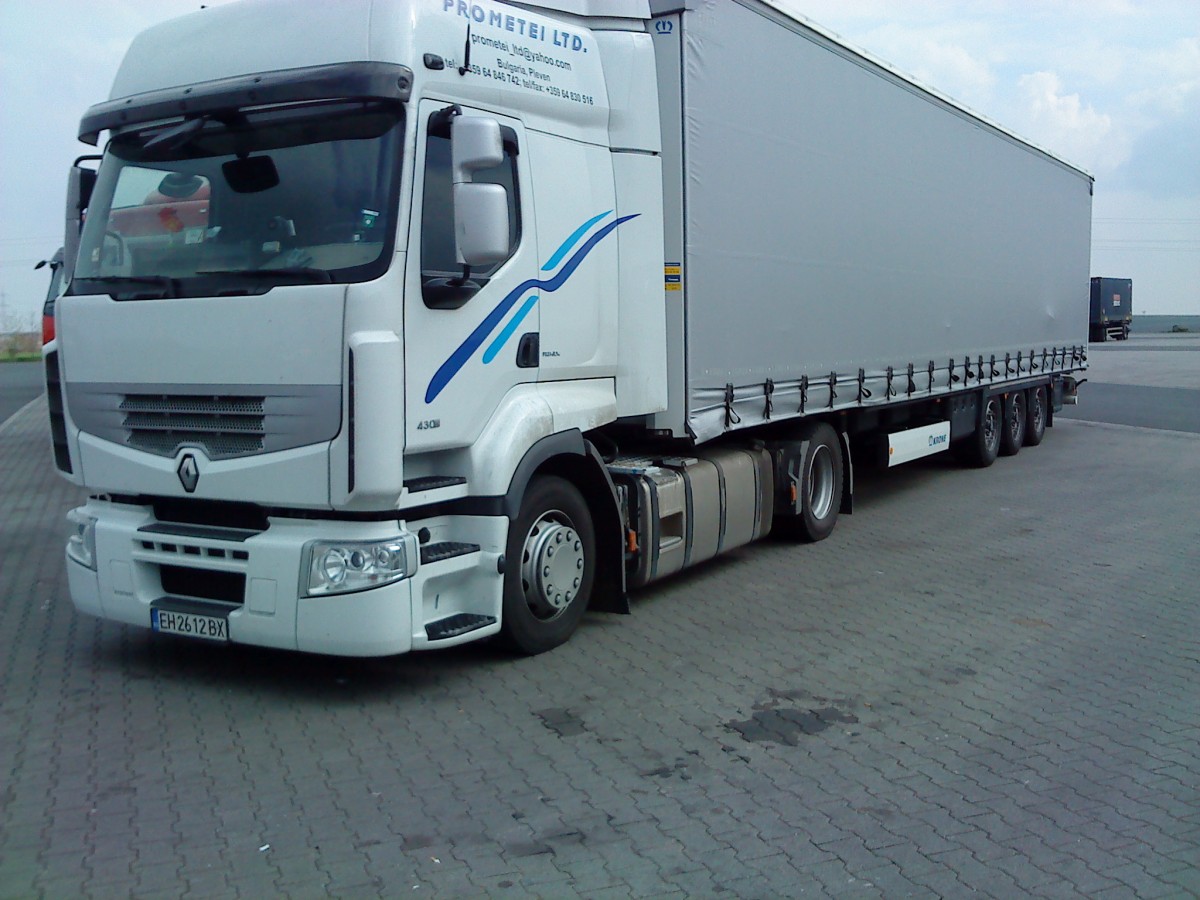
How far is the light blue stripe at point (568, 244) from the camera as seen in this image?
21.2ft

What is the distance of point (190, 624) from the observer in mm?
5766

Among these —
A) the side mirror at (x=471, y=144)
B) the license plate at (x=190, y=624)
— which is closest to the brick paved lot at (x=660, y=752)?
the license plate at (x=190, y=624)

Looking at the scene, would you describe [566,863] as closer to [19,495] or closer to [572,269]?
[572,269]

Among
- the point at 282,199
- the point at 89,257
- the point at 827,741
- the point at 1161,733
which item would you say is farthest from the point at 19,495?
the point at 1161,733

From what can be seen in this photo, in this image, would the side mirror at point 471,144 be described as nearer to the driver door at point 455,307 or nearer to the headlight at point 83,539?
the driver door at point 455,307

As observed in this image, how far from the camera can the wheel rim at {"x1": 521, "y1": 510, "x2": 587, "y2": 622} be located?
20.8ft

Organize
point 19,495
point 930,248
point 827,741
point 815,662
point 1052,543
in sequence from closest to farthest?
1. point 827,741
2. point 815,662
3. point 1052,543
4. point 930,248
5. point 19,495

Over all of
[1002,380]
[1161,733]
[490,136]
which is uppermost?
[490,136]

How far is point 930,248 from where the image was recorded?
39.3 feet

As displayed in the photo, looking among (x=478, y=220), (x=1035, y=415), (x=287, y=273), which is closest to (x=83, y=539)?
(x=287, y=273)

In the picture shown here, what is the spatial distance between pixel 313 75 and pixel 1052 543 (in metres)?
7.52

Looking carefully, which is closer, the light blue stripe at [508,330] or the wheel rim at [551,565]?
the light blue stripe at [508,330]

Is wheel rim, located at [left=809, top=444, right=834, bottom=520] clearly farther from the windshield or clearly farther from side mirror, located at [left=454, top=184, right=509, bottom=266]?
the windshield

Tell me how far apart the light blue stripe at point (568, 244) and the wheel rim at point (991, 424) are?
9434 millimetres
